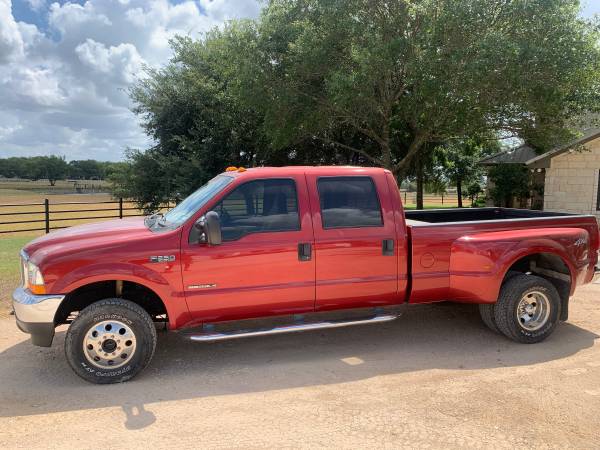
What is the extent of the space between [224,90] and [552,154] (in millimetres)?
11686

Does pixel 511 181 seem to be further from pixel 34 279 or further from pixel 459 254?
pixel 34 279

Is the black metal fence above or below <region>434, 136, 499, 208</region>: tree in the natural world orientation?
below

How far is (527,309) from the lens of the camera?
539 cm

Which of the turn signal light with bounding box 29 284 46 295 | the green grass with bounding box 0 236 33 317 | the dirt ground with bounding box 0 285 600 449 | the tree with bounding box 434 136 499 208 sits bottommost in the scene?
the dirt ground with bounding box 0 285 600 449

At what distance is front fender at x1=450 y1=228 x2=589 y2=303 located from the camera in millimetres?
5062

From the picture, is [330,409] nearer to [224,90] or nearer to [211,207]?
[211,207]

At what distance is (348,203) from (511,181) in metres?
17.9

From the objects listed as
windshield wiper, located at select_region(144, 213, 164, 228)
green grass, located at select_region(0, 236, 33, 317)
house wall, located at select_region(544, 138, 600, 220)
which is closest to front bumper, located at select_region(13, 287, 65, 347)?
windshield wiper, located at select_region(144, 213, 164, 228)

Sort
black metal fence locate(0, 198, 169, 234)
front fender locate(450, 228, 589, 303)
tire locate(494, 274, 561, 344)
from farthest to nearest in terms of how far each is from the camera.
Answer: black metal fence locate(0, 198, 169, 234)
tire locate(494, 274, 561, 344)
front fender locate(450, 228, 589, 303)

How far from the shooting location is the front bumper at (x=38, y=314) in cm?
419

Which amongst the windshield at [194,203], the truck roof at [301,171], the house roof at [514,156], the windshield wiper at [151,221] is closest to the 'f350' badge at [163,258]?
the windshield at [194,203]

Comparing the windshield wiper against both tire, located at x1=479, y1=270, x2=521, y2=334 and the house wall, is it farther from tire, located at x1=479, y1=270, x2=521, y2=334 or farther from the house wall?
the house wall

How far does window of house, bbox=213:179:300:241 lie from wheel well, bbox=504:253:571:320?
2576mm

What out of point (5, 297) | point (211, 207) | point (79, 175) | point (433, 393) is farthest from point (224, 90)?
point (79, 175)
